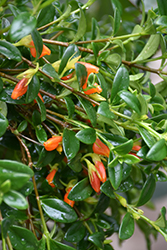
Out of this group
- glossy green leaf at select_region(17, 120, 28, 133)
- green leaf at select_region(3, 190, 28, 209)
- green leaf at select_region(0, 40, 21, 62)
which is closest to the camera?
green leaf at select_region(3, 190, 28, 209)

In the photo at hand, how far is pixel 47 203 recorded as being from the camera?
0.43m

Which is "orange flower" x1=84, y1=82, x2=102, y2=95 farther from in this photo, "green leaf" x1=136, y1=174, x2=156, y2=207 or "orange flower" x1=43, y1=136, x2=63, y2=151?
"green leaf" x1=136, y1=174, x2=156, y2=207

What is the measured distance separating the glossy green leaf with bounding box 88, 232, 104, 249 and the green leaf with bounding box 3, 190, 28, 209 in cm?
28

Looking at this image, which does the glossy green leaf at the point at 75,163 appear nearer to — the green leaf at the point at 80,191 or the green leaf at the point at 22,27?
the green leaf at the point at 80,191

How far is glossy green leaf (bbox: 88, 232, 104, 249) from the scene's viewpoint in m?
0.48

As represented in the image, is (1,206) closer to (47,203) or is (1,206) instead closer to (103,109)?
(47,203)

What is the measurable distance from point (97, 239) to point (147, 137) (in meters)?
0.24

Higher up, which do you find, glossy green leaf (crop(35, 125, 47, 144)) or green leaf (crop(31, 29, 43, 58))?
green leaf (crop(31, 29, 43, 58))

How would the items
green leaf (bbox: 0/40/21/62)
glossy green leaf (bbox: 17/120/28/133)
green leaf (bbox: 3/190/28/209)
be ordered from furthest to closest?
glossy green leaf (bbox: 17/120/28/133) → green leaf (bbox: 0/40/21/62) → green leaf (bbox: 3/190/28/209)

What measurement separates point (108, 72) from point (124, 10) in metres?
0.44

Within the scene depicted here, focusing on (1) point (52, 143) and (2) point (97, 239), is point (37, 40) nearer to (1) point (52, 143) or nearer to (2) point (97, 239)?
(1) point (52, 143)

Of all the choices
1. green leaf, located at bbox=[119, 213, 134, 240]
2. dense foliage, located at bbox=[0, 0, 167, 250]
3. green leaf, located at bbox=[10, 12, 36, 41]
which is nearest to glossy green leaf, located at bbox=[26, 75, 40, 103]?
dense foliage, located at bbox=[0, 0, 167, 250]

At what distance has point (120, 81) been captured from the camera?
1.39 ft

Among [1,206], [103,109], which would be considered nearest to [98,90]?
[103,109]
